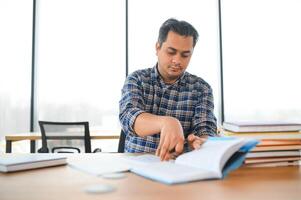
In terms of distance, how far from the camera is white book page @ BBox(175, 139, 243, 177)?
804 millimetres

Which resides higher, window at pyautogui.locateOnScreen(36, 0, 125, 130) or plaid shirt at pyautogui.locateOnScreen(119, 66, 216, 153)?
window at pyautogui.locateOnScreen(36, 0, 125, 130)

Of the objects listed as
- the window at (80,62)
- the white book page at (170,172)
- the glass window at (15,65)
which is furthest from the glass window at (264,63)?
the white book page at (170,172)

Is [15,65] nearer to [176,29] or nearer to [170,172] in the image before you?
[176,29]

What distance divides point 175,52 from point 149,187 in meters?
0.88

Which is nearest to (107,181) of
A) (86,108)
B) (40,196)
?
(40,196)

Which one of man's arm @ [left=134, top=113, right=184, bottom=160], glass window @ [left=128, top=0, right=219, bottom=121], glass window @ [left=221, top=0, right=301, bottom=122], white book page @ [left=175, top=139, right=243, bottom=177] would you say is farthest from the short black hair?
glass window @ [left=221, top=0, right=301, bottom=122]

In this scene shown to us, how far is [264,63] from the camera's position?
13.8 ft

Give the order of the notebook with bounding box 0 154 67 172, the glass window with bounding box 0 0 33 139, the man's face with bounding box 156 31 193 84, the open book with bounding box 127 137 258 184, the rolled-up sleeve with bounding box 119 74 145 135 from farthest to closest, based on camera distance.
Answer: the glass window with bounding box 0 0 33 139 < the man's face with bounding box 156 31 193 84 < the rolled-up sleeve with bounding box 119 74 145 135 < the notebook with bounding box 0 154 67 172 < the open book with bounding box 127 137 258 184

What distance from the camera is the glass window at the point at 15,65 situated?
3859 millimetres

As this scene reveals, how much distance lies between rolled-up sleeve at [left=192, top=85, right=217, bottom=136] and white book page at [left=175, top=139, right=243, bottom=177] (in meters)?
0.57

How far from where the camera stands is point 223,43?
432 centimetres

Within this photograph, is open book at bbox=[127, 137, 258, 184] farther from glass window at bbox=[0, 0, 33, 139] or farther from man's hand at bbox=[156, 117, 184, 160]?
glass window at bbox=[0, 0, 33, 139]

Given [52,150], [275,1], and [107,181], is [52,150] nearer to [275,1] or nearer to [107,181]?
[107,181]

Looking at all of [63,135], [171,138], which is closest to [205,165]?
[171,138]
